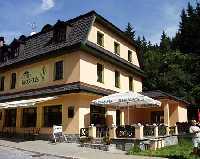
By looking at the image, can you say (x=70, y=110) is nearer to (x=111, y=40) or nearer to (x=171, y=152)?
(x=171, y=152)

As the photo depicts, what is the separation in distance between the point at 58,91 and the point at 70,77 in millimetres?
1424

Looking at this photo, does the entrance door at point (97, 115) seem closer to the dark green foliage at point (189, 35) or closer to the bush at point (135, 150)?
the bush at point (135, 150)

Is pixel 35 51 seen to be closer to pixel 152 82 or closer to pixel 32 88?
pixel 32 88

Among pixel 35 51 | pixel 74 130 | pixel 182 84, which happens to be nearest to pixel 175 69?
pixel 182 84

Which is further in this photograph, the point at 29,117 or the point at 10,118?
the point at 10,118

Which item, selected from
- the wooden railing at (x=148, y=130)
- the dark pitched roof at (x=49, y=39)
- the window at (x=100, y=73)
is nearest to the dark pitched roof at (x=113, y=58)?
the window at (x=100, y=73)

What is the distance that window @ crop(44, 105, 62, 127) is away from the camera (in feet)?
73.6

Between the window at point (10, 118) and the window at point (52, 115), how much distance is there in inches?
182

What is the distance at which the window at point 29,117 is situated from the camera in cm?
2478

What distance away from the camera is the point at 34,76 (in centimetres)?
2559

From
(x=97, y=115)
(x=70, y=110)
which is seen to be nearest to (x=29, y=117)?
(x=70, y=110)

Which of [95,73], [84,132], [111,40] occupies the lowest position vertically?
[84,132]

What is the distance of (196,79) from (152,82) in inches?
257

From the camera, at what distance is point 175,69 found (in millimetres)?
45250
